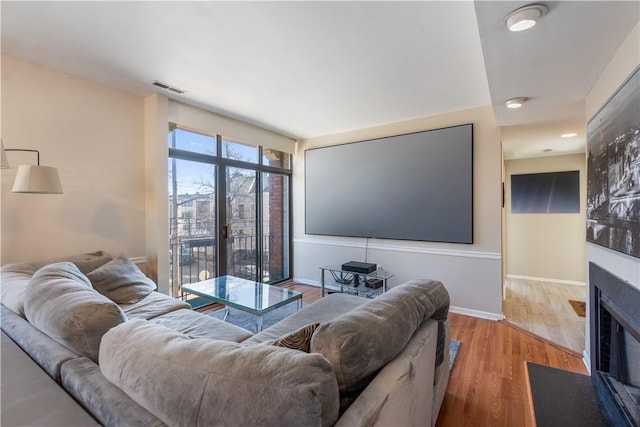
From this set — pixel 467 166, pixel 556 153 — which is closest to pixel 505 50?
pixel 467 166

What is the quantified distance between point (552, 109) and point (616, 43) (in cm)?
120

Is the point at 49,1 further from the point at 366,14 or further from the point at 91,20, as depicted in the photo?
the point at 366,14

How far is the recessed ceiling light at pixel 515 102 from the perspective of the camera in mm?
2422

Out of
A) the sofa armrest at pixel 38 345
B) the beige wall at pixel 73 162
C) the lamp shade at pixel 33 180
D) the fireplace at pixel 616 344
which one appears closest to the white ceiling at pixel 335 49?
the beige wall at pixel 73 162

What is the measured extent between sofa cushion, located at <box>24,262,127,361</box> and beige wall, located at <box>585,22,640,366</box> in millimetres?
2351

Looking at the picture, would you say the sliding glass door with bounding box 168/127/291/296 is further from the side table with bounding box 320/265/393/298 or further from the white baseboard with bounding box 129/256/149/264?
the side table with bounding box 320/265/393/298

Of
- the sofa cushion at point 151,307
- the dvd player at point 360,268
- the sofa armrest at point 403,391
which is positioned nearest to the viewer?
the sofa armrest at point 403,391

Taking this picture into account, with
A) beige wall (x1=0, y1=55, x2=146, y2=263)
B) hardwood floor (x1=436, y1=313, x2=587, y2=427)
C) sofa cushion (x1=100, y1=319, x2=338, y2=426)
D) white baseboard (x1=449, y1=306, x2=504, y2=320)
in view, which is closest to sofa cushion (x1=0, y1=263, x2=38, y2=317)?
beige wall (x1=0, y1=55, x2=146, y2=263)

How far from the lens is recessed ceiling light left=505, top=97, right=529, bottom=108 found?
7.95 ft

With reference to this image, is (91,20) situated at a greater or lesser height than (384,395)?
greater

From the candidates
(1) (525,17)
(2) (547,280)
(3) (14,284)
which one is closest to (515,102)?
(1) (525,17)

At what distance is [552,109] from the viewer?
266cm

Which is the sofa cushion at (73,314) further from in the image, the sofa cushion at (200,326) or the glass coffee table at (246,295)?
the glass coffee table at (246,295)

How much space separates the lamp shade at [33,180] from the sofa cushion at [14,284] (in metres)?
0.58
